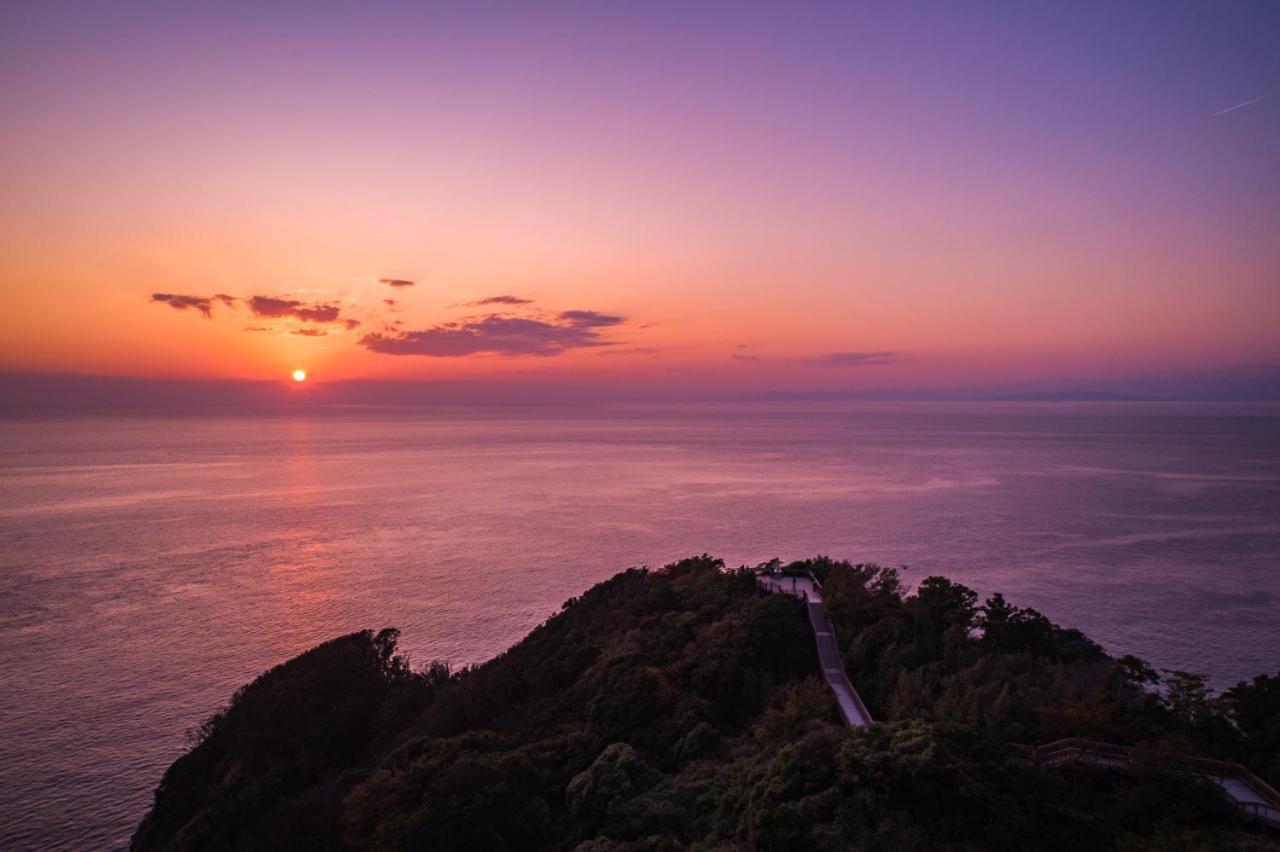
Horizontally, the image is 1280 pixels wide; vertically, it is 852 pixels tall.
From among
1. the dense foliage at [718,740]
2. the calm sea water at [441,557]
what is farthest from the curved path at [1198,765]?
the calm sea water at [441,557]

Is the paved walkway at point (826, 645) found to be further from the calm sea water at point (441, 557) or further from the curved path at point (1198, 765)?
the calm sea water at point (441, 557)

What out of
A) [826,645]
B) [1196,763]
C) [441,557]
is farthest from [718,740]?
[441,557]

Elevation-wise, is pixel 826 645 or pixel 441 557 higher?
pixel 826 645

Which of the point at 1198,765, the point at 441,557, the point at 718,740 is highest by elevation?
the point at 1198,765

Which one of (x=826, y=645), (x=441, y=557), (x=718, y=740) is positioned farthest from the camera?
(x=441, y=557)

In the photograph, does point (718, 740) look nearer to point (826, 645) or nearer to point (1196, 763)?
point (826, 645)

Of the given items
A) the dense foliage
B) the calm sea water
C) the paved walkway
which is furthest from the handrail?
the calm sea water

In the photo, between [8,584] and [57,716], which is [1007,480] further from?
[8,584]
